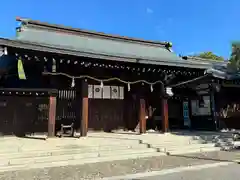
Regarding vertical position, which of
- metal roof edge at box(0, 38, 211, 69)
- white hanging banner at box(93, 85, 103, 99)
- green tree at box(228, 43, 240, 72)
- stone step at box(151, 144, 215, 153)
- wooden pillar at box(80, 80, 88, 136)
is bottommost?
stone step at box(151, 144, 215, 153)

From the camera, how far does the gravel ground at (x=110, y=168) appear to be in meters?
4.68

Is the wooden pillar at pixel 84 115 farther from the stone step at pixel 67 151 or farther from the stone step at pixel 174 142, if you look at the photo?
the stone step at pixel 174 142

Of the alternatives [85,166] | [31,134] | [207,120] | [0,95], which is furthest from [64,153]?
[207,120]

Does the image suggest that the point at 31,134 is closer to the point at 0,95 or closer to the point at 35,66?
the point at 0,95

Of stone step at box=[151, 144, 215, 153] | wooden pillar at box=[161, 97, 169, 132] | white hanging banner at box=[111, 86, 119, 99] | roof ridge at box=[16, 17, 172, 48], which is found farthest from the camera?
roof ridge at box=[16, 17, 172, 48]

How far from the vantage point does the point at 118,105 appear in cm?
1198

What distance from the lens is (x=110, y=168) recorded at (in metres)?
5.33

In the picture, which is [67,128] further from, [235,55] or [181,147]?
[235,55]

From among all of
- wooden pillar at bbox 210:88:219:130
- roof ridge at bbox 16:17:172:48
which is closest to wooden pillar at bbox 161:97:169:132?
wooden pillar at bbox 210:88:219:130

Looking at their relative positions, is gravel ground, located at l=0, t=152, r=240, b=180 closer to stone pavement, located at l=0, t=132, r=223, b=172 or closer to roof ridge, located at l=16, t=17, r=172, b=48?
stone pavement, located at l=0, t=132, r=223, b=172

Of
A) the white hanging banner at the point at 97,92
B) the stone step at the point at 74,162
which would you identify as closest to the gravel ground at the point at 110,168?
the stone step at the point at 74,162

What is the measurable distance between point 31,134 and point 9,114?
131 centimetres

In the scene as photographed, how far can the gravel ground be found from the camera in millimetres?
4680

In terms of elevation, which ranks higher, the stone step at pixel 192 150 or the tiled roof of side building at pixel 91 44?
the tiled roof of side building at pixel 91 44
